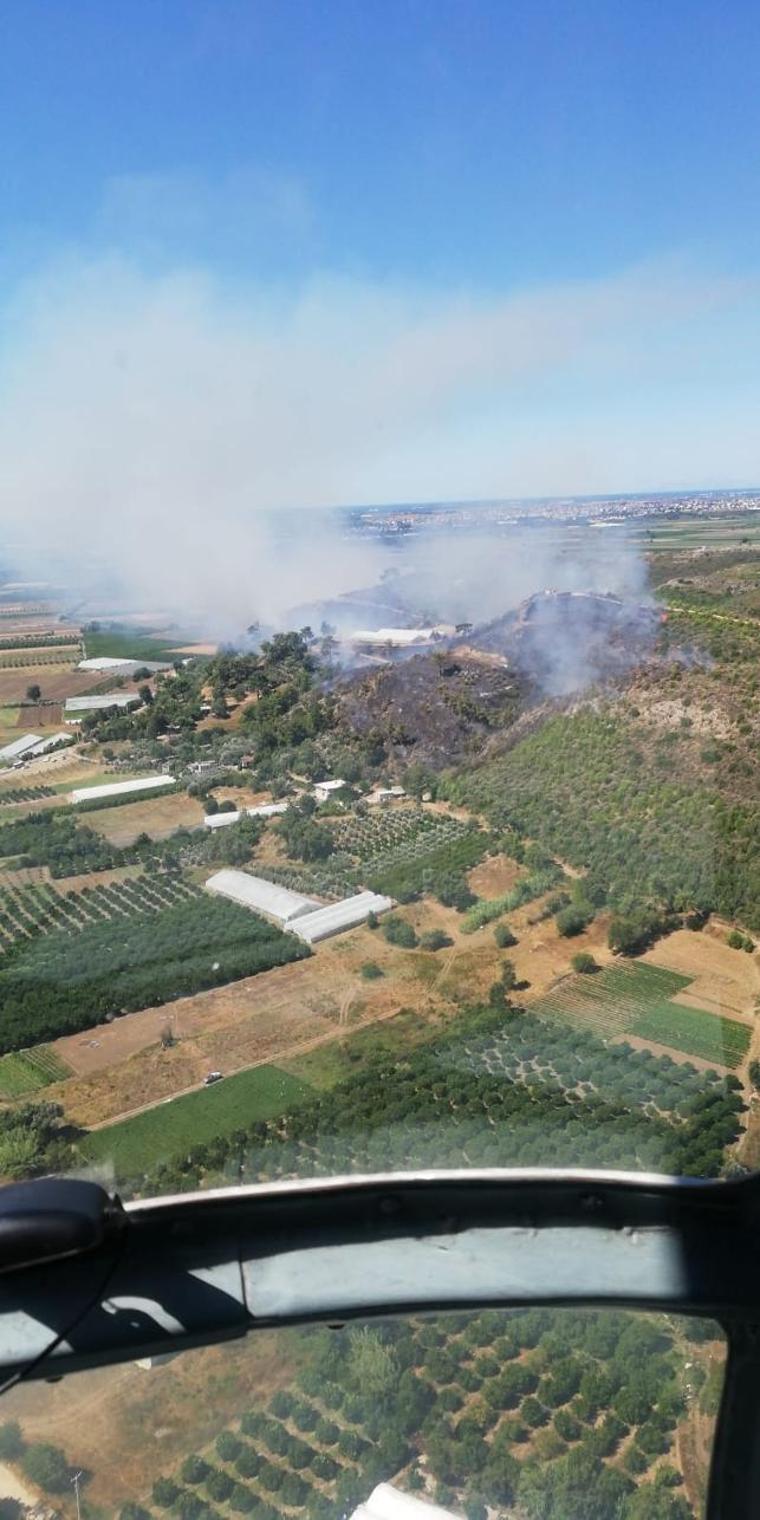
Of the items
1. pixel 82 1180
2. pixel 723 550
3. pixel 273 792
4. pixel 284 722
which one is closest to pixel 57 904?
pixel 273 792

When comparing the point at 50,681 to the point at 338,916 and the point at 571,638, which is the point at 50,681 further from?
the point at 338,916

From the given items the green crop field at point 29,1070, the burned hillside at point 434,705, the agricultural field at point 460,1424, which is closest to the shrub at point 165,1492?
the agricultural field at point 460,1424

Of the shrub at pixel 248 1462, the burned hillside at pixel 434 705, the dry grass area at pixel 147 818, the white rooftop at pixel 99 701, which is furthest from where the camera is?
the white rooftop at pixel 99 701

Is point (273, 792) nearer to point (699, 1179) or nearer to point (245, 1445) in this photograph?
point (245, 1445)

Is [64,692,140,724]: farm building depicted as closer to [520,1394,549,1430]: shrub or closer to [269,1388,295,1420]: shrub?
[520,1394,549,1430]: shrub

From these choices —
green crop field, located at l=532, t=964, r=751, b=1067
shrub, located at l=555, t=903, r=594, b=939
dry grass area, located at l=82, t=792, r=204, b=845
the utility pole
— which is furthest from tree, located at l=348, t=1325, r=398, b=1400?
dry grass area, located at l=82, t=792, r=204, b=845

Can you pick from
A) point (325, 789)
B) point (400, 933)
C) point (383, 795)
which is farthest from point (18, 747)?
point (400, 933)

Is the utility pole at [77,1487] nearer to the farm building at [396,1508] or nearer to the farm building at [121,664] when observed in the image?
the farm building at [396,1508]
